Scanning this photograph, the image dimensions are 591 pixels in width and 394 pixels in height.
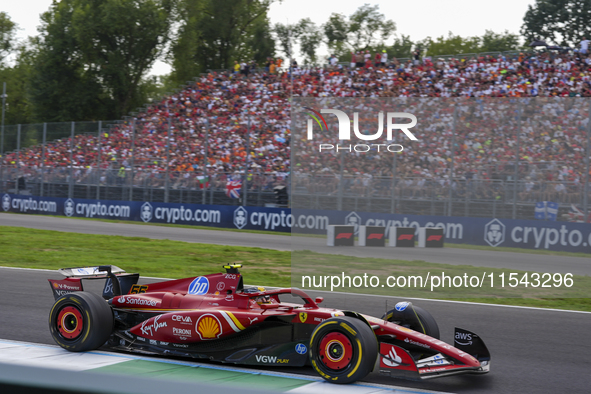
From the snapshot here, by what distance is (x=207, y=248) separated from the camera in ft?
49.2

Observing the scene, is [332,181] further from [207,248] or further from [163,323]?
[163,323]

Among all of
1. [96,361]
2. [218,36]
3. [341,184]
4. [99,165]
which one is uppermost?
[218,36]

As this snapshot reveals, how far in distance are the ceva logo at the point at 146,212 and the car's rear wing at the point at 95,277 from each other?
619 inches

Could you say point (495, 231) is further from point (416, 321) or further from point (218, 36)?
point (218, 36)

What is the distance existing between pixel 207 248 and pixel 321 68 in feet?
39.4

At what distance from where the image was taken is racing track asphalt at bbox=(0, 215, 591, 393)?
479cm

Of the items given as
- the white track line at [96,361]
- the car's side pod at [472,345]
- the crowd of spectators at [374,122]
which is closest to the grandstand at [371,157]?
the crowd of spectators at [374,122]

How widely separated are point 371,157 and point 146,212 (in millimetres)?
12335

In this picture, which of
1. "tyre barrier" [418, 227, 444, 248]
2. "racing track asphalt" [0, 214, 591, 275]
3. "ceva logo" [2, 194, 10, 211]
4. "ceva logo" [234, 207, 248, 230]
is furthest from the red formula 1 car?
"ceva logo" [2, 194, 10, 211]

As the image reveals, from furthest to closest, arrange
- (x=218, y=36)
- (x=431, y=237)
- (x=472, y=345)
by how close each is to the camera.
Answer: (x=218, y=36) → (x=431, y=237) → (x=472, y=345)

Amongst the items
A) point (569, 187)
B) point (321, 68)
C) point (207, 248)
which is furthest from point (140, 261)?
point (321, 68)

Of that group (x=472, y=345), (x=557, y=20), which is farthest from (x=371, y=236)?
(x=557, y=20)

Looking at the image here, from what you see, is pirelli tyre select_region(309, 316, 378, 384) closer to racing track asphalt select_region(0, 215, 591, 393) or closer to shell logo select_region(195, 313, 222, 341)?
racing track asphalt select_region(0, 215, 591, 393)

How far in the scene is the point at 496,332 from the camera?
672 centimetres
